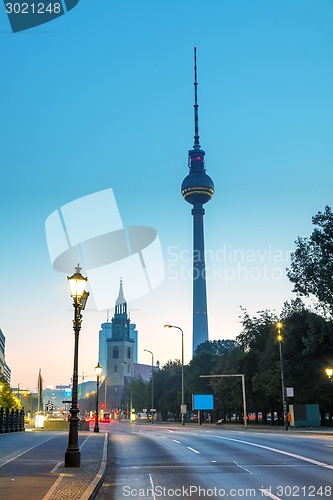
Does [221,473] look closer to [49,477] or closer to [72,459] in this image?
[72,459]

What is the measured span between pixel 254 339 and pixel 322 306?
24438 mm

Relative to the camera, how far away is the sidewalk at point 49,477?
1144 centimetres

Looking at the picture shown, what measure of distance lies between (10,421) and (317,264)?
34729mm

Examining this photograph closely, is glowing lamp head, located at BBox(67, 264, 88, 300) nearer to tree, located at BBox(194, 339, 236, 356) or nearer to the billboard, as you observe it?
the billboard

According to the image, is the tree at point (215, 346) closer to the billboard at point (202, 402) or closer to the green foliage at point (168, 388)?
the green foliage at point (168, 388)

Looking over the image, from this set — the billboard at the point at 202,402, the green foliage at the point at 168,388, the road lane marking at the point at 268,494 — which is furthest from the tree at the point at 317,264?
the green foliage at the point at 168,388

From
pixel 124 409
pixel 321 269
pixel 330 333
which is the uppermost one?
pixel 321 269

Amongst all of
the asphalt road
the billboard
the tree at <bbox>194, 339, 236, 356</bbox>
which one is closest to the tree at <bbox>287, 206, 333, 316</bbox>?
the billboard

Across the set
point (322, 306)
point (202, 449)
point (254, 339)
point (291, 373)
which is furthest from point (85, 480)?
point (254, 339)

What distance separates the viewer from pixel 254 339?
3140 inches

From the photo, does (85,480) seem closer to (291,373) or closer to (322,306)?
(322,306)

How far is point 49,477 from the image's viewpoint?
14023 millimetres

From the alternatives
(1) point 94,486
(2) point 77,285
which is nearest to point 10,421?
(2) point 77,285

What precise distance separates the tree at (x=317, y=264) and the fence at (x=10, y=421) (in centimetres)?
3221
